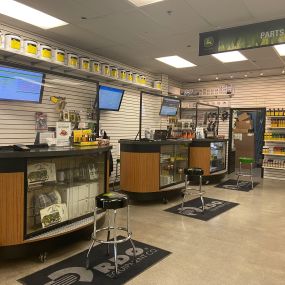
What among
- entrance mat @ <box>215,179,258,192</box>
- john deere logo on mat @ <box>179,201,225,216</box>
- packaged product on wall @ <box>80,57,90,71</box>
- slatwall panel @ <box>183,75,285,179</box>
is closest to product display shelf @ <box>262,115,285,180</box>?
slatwall panel @ <box>183,75,285,179</box>

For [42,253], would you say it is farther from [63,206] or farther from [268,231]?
[268,231]

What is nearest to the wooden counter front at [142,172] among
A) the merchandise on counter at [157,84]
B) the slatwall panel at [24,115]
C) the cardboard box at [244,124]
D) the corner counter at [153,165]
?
the corner counter at [153,165]

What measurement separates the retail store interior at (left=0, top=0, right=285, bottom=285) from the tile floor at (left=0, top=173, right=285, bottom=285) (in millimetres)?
21

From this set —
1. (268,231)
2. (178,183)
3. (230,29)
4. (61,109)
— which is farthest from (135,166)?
(230,29)

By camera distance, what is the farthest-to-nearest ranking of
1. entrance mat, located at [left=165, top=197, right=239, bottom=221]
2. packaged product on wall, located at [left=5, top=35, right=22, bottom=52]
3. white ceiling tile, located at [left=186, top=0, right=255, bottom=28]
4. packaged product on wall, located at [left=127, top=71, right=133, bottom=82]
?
packaged product on wall, located at [left=127, top=71, right=133, bottom=82] < entrance mat, located at [left=165, top=197, right=239, bottom=221] < packaged product on wall, located at [left=5, top=35, right=22, bottom=52] < white ceiling tile, located at [left=186, top=0, right=255, bottom=28]

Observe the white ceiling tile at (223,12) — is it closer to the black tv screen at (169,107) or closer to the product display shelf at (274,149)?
the black tv screen at (169,107)

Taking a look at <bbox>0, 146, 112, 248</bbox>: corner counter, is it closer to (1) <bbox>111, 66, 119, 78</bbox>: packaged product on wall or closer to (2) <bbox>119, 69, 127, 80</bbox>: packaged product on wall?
(1) <bbox>111, 66, 119, 78</bbox>: packaged product on wall

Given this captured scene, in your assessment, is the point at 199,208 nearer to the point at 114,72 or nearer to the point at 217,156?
the point at 217,156

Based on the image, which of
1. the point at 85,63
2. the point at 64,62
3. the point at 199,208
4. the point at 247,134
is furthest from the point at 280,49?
the point at 247,134

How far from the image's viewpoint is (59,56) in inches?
230

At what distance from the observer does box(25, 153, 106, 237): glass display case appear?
134 inches

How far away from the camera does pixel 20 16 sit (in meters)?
→ 4.97

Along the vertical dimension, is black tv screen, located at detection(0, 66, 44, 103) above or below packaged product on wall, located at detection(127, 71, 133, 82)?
below

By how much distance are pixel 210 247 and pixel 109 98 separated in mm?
4552
